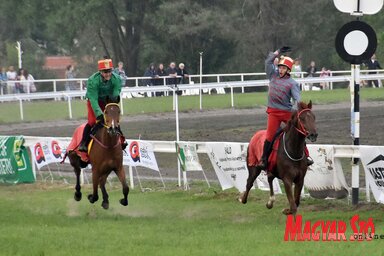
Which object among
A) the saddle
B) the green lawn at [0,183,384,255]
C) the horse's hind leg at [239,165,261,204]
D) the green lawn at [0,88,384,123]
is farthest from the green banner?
the green lawn at [0,88,384,123]

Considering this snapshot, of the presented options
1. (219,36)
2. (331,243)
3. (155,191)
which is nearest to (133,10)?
(219,36)

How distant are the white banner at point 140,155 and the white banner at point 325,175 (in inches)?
174

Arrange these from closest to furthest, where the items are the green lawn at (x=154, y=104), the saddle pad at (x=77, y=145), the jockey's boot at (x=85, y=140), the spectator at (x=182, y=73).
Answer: the jockey's boot at (x=85, y=140) < the saddle pad at (x=77, y=145) < the green lawn at (x=154, y=104) < the spectator at (x=182, y=73)

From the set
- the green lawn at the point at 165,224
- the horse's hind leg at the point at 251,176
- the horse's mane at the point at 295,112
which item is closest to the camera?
the green lawn at the point at 165,224

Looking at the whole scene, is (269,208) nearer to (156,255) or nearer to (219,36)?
(156,255)

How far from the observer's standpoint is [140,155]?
2031cm

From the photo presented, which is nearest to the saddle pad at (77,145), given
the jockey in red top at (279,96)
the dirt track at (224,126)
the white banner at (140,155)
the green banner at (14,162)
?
the white banner at (140,155)

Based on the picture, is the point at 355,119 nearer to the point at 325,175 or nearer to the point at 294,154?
the point at 325,175

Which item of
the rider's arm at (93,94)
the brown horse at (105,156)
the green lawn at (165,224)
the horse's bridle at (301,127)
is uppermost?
the rider's arm at (93,94)

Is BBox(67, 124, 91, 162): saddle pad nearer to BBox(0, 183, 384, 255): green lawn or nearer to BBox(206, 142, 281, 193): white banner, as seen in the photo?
BBox(0, 183, 384, 255): green lawn

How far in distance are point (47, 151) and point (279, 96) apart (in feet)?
28.2

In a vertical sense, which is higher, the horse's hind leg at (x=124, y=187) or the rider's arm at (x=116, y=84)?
the rider's arm at (x=116, y=84)

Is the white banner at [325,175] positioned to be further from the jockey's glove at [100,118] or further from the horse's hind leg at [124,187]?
the jockey's glove at [100,118]

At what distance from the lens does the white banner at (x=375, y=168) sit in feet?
49.1
